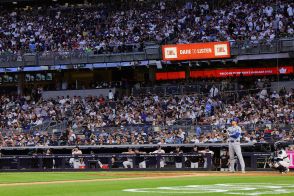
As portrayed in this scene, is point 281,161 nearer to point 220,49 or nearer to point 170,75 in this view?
point 220,49

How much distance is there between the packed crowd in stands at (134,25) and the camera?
3947cm

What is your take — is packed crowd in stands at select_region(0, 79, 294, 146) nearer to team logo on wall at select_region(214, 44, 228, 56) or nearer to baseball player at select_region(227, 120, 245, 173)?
team logo on wall at select_region(214, 44, 228, 56)

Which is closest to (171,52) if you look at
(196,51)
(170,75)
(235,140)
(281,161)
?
(196,51)

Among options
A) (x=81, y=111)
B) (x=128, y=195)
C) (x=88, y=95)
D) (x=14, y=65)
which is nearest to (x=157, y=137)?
(x=81, y=111)

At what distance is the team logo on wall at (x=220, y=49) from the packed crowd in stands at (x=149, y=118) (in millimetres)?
1959

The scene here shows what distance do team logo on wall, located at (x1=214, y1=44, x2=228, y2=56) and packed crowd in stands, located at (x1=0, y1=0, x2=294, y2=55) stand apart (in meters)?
0.59

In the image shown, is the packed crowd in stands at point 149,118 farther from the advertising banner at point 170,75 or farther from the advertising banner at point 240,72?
the advertising banner at point 170,75

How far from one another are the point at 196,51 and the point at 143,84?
6.25 m

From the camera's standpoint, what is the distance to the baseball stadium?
1189 inches

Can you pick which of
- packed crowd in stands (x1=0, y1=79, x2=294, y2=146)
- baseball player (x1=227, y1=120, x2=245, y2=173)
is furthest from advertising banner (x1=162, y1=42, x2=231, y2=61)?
baseball player (x1=227, y1=120, x2=245, y2=173)

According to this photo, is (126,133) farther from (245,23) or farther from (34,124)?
(245,23)

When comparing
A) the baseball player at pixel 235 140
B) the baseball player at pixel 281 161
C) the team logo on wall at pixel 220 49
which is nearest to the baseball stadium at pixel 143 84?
Answer: the team logo on wall at pixel 220 49

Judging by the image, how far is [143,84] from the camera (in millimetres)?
44094

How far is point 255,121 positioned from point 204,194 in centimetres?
2010
